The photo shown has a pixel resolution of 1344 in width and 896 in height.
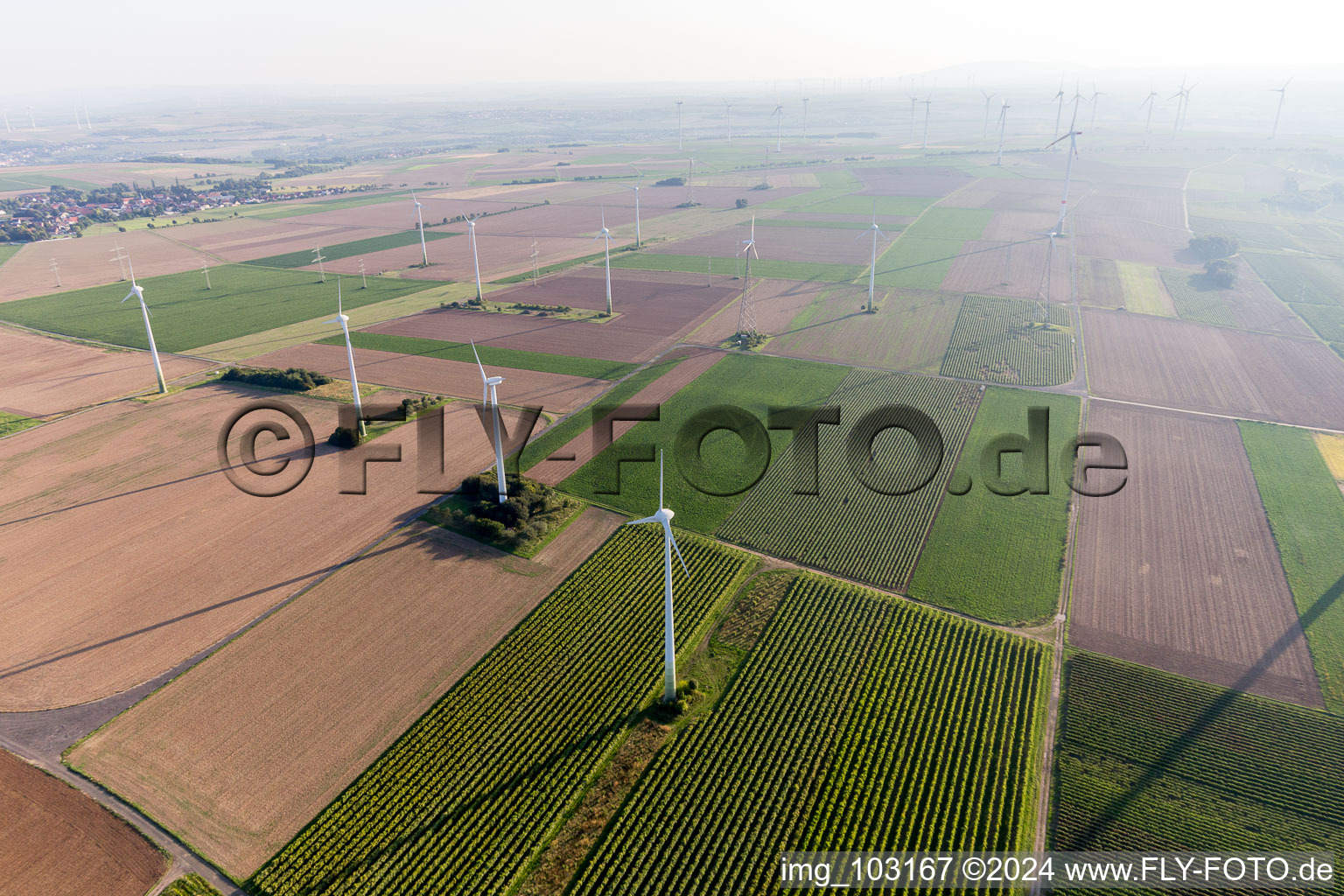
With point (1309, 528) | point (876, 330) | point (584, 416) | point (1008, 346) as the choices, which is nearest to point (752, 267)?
point (876, 330)

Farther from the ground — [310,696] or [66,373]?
[66,373]

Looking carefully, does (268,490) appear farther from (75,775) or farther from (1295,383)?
(1295,383)

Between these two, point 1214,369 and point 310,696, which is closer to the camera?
point 310,696

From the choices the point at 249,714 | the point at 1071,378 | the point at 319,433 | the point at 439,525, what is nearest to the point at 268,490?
the point at 319,433

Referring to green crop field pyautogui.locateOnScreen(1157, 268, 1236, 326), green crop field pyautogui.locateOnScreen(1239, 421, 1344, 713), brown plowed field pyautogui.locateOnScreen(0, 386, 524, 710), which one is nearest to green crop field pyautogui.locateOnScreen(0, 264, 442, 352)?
brown plowed field pyautogui.locateOnScreen(0, 386, 524, 710)

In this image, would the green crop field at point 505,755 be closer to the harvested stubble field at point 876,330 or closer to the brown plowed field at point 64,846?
the brown plowed field at point 64,846

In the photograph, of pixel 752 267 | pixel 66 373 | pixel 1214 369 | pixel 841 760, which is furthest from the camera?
pixel 752 267

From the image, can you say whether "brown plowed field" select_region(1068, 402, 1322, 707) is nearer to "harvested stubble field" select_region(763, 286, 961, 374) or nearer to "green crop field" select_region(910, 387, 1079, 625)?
"green crop field" select_region(910, 387, 1079, 625)

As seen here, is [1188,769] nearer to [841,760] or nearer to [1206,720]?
[1206,720]
